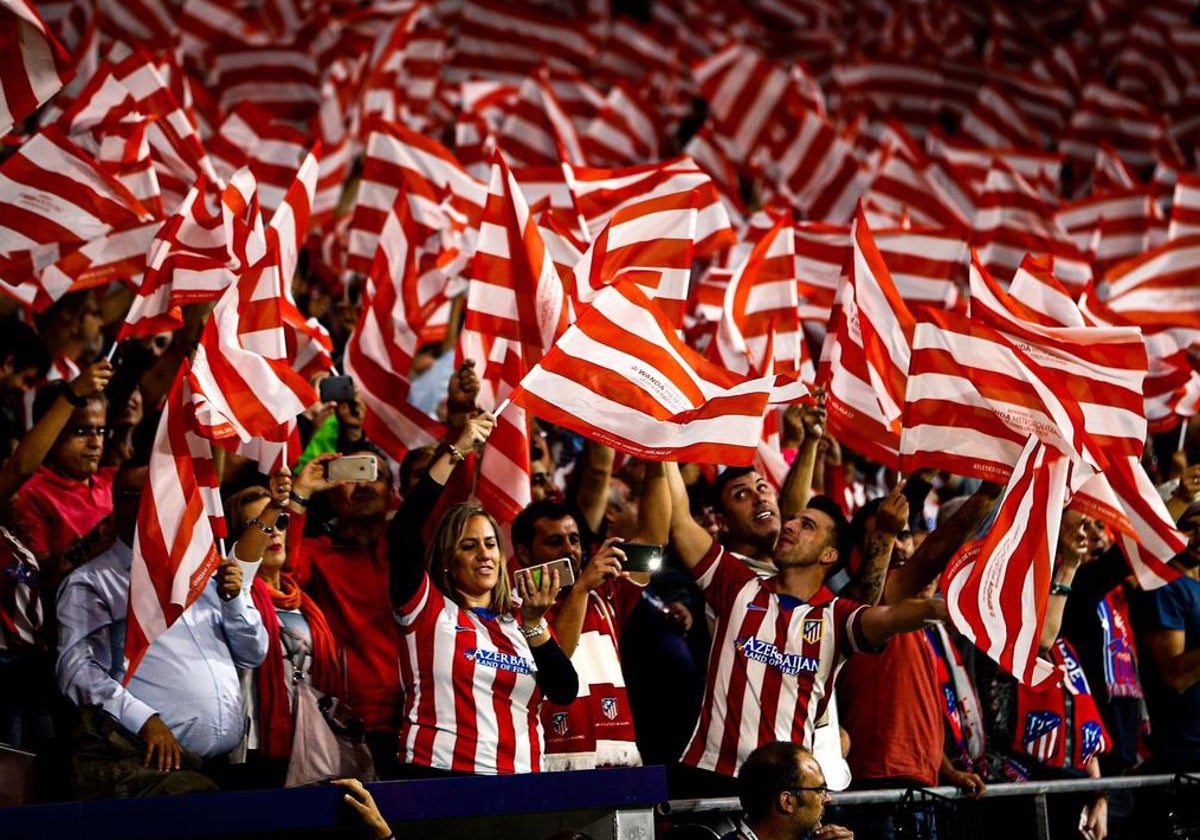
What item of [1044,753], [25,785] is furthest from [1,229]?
[1044,753]

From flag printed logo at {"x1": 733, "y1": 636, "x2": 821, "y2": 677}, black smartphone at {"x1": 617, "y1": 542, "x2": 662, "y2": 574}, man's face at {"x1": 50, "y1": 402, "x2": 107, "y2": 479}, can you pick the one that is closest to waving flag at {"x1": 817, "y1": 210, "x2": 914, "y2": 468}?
flag printed logo at {"x1": 733, "y1": 636, "x2": 821, "y2": 677}

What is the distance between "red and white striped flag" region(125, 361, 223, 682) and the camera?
5469mm

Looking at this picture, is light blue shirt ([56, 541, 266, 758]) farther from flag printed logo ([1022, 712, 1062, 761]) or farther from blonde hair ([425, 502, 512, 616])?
flag printed logo ([1022, 712, 1062, 761])

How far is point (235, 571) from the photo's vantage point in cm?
568

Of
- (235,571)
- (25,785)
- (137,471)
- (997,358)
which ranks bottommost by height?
(25,785)

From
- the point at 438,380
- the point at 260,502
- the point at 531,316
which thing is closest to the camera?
the point at 260,502

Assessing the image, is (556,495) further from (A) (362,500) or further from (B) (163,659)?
(B) (163,659)

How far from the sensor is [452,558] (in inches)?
231

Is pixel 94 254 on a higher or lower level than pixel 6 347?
higher

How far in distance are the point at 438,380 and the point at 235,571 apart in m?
4.28

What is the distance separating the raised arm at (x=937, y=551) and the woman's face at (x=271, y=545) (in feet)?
7.68

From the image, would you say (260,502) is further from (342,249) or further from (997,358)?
(342,249)

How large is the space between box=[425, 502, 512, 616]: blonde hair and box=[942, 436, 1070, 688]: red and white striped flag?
5.30ft

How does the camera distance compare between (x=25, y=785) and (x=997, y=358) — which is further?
(x=997, y=358)
